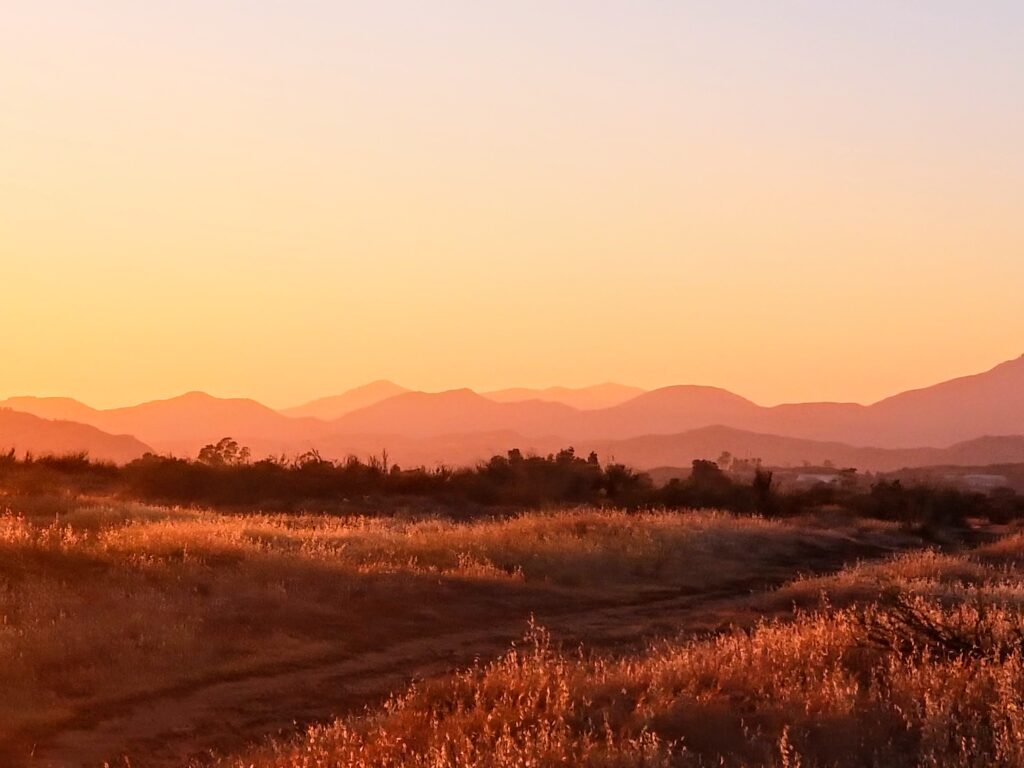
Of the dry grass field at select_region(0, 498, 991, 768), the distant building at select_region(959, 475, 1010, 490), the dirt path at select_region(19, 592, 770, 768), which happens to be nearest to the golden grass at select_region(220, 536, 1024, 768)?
the dry grass field at select_region(0, 498, 991, 768)

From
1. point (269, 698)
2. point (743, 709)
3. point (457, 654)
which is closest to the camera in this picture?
point (743, 709)

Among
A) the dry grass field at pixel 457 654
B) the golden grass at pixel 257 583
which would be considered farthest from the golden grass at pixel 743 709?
the golden grass at pixel 257 583

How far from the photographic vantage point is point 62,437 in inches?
6565

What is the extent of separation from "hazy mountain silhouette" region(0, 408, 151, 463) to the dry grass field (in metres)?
136

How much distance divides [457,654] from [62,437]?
16197 cm

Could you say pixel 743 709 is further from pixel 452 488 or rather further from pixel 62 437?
pixel 62 437

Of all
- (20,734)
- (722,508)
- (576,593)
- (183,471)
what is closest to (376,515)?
(183,471)

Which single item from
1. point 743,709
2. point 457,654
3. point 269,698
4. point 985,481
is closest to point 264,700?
point 269,698

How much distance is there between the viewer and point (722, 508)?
48.4 meters

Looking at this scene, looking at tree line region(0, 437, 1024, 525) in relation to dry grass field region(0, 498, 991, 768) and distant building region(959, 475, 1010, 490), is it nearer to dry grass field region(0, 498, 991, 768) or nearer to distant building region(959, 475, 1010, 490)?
dry grass field region(0, 498, 991, 768)

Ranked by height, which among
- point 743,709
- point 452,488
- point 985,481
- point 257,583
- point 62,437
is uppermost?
point 62,437

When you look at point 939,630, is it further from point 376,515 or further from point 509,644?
point 376,515

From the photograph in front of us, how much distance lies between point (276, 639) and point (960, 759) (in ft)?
32.8

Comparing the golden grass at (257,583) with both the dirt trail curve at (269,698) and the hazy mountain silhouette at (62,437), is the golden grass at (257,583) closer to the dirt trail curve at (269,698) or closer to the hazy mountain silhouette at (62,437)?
the dirt trail curve at (269,698)
